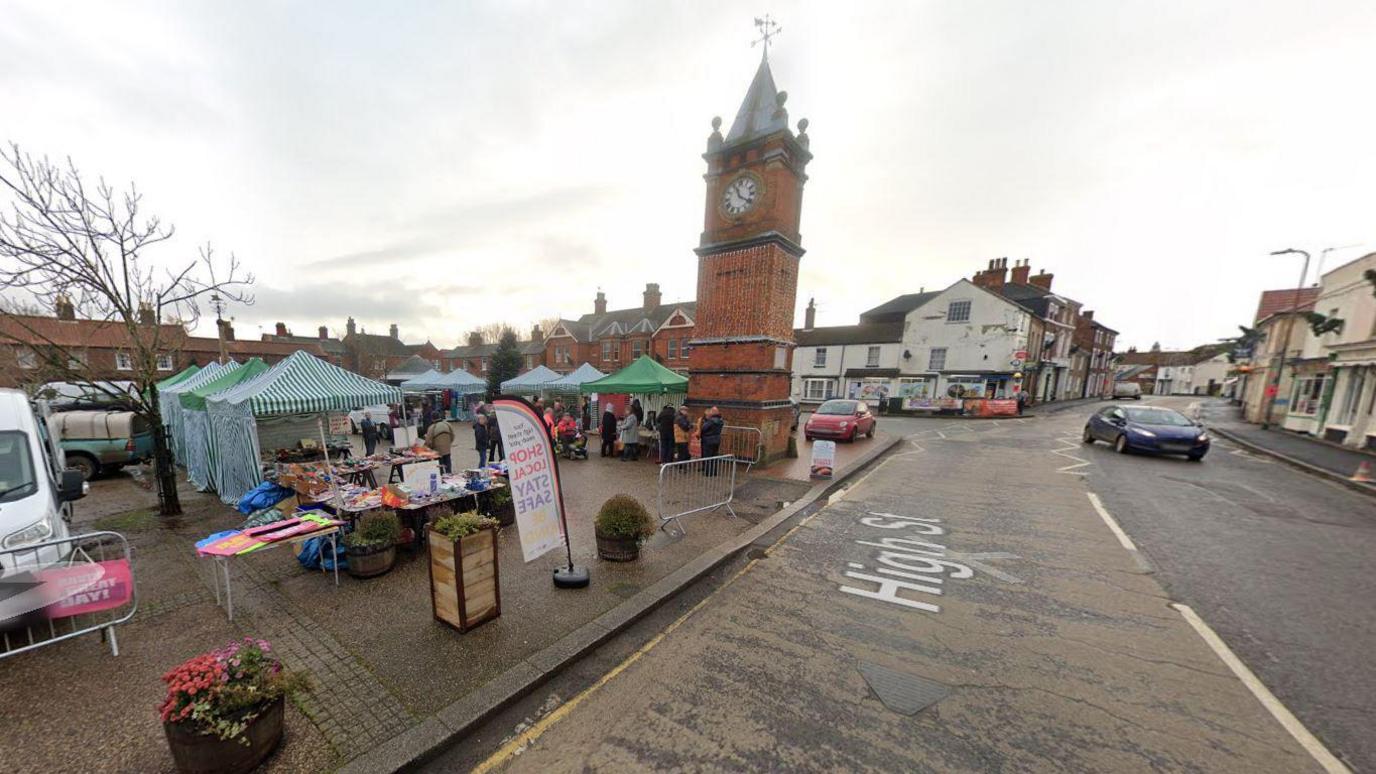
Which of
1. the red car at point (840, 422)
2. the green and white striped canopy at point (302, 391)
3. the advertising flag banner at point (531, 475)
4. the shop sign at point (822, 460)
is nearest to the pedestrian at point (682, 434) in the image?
the shop sign at point (822, 460)

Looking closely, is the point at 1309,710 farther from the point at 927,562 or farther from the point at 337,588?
the point at 337,588

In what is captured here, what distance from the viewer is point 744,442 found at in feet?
37.0

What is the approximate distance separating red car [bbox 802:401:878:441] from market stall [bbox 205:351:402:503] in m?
13.2

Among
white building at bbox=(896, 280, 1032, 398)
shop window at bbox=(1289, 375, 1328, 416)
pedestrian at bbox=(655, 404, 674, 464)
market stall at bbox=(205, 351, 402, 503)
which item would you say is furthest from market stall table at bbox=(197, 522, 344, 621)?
white building at bbox=(896, 280, 1032, 398)

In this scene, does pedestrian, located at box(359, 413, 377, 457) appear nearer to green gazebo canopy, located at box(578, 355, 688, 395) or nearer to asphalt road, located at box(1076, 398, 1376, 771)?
green gazebo canopy, located at box(578, 355, 688, 395)

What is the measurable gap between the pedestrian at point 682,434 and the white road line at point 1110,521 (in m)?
7.81

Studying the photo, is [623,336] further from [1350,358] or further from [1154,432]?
[1350,358]

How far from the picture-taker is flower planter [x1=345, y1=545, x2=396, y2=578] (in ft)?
16.4

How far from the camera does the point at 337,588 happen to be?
192 inches

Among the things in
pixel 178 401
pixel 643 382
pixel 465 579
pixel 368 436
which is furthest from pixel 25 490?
pixel 643 382

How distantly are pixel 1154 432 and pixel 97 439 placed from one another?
28504 mm

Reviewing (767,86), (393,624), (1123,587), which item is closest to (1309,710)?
(1123,587)

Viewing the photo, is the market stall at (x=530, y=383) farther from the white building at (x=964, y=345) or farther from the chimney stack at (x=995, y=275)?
the chimney stack at (x=995, y=275)

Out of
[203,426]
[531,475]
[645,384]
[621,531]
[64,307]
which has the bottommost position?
[621,531]
